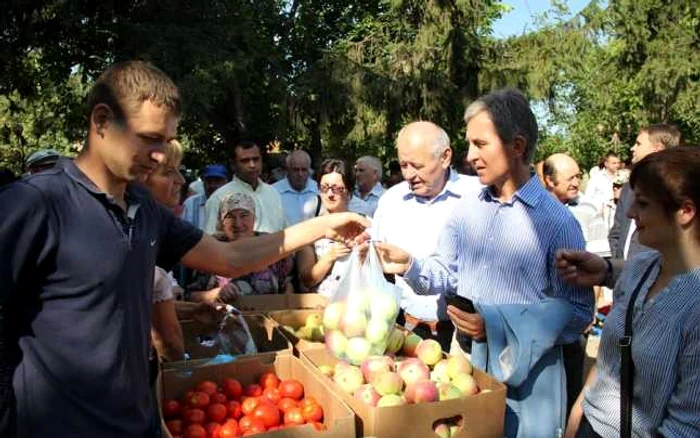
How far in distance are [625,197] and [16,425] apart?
431 centimetres

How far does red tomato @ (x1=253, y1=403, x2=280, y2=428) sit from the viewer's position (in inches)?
83.8

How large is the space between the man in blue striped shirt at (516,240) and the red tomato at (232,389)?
86cm

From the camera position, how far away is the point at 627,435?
5.80ft

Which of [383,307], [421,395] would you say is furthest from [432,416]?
[383,307]

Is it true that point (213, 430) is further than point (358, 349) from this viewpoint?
No

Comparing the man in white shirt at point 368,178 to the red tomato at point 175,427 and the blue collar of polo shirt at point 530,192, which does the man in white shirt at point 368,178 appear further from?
the red tomato at point 175,427

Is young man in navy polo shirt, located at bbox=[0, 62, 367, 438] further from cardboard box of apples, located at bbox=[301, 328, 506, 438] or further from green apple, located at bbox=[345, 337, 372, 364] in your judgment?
green apple, located at bbox=[345, 337, 372, 364]

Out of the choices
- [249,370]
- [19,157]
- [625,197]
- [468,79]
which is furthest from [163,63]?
[19,157]

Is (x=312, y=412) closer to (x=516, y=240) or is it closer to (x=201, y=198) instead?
(x=516, y=240)

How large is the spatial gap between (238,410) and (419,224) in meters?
1.58

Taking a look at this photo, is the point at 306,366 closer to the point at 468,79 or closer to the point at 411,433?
the point at 411,433

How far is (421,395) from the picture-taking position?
2.02 meters

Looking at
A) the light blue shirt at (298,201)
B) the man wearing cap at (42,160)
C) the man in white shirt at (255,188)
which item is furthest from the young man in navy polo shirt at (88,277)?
the light blue shirt at (298,201)

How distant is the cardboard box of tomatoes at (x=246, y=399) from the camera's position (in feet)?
6.86
